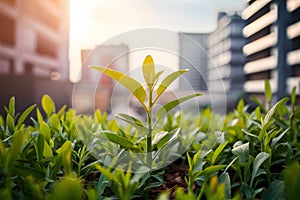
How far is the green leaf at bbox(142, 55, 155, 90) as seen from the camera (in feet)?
1.76

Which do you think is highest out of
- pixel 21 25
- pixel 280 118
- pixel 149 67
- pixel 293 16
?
pixel 21 25

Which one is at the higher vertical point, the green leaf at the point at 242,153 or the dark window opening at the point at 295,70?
the dark window opening at the point at 295,70

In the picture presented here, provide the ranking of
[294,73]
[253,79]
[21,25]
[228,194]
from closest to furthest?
[228,194]
[294,73]
[253,79]
[21,25]

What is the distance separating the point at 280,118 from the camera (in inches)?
33.9

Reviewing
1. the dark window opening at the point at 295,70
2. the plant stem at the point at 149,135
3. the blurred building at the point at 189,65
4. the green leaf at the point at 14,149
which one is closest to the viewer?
the green leaf at the point at 14,149

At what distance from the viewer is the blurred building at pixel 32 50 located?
209 inches

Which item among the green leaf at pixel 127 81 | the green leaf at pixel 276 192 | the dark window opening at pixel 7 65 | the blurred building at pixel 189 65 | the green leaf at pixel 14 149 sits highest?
the dark window opening at pixel 7 65

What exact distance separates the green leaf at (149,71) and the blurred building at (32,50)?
4729 millimetres

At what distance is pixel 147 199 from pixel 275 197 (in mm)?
206

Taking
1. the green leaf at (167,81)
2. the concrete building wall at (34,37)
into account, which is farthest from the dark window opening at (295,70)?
the concrete building wall at (34,37)

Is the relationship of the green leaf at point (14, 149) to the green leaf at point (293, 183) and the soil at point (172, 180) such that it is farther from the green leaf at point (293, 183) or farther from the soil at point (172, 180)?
the green leaf at point (293, 183)

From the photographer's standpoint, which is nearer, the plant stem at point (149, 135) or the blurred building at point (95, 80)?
the plant stem at point (149, 135)

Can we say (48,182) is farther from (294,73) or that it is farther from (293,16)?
(294,73)

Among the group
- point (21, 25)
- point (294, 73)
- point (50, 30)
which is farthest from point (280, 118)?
point (50, 30)
